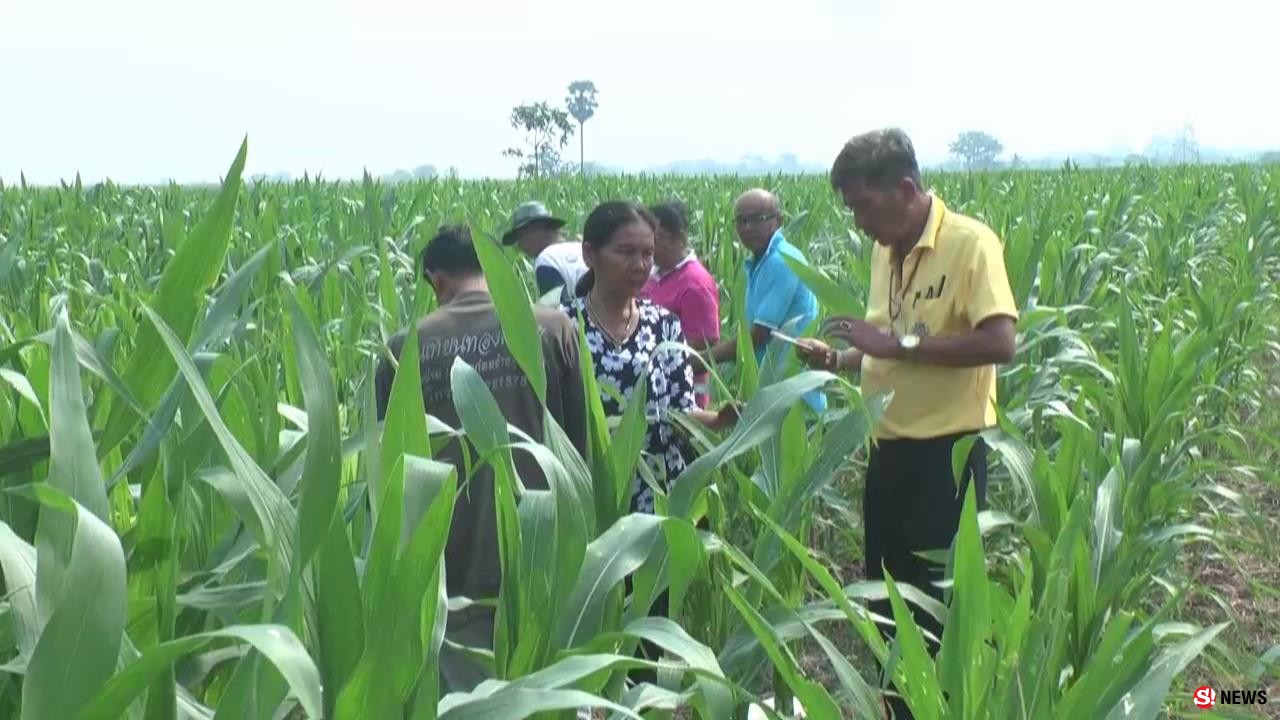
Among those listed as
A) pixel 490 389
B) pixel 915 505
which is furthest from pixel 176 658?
pixel 915 505

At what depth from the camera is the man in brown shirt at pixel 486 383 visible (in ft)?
8.43

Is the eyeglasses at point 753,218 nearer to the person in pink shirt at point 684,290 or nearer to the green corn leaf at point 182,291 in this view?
the person in pink shirt at point 684,290

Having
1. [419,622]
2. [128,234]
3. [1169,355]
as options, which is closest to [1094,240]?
[1169,355]

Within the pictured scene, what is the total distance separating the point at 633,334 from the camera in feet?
10.1

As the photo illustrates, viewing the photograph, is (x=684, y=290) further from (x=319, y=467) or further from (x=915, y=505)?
(x=319, y=467)

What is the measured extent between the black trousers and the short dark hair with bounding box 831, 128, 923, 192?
2.08 ft

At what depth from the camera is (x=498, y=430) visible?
1.89 metres

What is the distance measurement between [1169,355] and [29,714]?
351cm

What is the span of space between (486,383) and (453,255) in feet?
1.42

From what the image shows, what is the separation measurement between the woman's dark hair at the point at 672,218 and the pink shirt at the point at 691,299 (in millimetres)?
98

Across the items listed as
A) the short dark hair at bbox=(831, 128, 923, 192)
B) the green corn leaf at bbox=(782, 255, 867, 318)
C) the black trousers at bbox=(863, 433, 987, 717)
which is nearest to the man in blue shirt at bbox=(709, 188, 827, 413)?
the green corn leaf at bbox=(782, 255, 867, 318)

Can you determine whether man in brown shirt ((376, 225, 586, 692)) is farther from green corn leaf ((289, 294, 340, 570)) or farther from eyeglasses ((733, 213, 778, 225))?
eyeglasses ((733, 213, 778, 225))

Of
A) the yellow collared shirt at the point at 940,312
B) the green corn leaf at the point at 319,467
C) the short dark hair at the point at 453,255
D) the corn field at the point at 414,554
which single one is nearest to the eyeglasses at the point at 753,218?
the corn field at the point at 414,554

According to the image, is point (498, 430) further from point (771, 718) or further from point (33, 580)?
point (33, 580)
